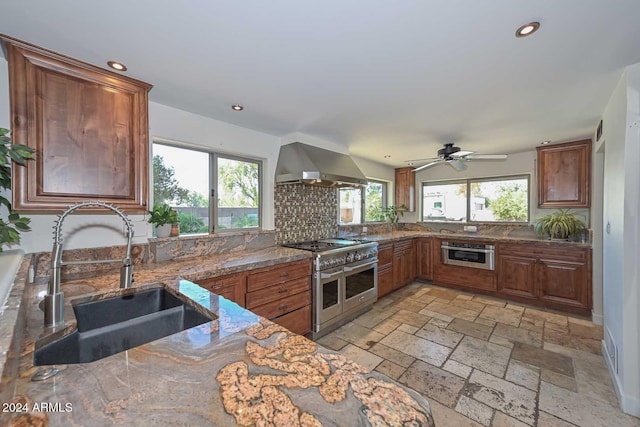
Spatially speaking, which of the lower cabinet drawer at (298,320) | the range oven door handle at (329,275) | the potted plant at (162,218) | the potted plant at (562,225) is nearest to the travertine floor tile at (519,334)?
the potted plant at (562,225)

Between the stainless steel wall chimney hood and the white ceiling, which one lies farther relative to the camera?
the stainless steel wall chimney hood

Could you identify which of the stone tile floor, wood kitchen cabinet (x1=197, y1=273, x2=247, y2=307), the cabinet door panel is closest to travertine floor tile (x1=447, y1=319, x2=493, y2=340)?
the stone tile floor

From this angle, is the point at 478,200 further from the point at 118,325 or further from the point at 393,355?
the point at 118,325

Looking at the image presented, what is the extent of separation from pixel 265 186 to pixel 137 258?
154 centimetres

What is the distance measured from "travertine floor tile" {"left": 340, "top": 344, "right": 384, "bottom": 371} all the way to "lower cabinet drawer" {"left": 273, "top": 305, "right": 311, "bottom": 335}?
17.1 inches

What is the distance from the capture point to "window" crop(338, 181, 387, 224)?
4.52 meters

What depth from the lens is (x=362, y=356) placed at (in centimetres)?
242

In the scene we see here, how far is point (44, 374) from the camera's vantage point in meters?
0.69

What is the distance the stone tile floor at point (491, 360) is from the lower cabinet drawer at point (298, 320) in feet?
0.89

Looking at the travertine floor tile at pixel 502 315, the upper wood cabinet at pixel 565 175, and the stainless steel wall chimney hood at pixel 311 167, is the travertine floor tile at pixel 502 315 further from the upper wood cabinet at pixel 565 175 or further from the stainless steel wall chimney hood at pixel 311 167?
the stainless steel wall chimney hood at pixel 311 167

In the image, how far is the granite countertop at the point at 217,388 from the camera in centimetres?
55

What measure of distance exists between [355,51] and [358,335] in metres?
2.65

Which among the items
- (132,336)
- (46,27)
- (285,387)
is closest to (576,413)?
(285,387)

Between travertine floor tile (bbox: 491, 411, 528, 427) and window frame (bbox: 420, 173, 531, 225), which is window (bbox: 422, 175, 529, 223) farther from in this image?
travertine floor tile (bbox: 491, 411, 528, 427)
